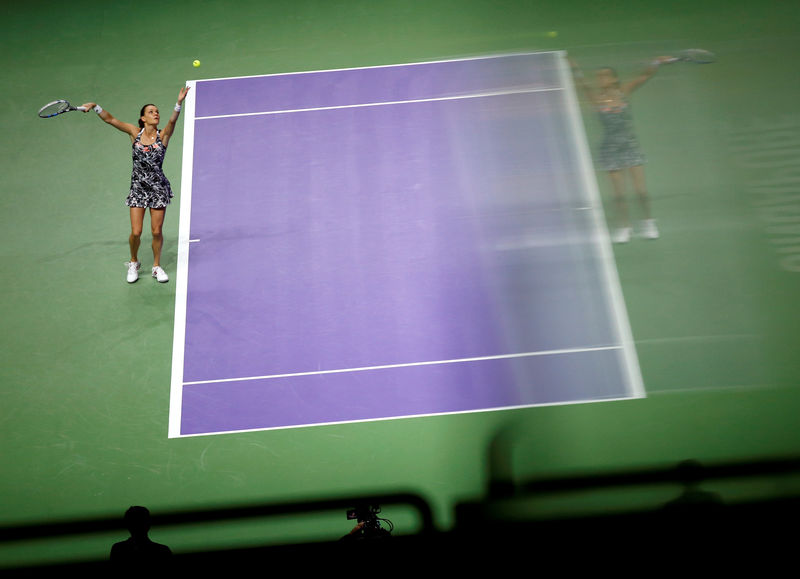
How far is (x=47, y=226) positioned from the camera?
7.95 meters

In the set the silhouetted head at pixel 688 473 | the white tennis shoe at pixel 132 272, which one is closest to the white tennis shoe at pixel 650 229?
the silhouetted head at pixel 688 473

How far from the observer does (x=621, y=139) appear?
13.7 feet

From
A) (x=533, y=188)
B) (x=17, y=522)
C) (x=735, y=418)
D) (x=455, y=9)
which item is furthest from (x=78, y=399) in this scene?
(x=455, y=9)

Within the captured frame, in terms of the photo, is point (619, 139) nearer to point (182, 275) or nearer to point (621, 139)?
point (621, 139)

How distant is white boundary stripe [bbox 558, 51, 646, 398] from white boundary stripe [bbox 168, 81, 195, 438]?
11.9 ft

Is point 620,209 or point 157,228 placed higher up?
point 157,228

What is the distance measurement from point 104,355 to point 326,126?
11.2ft

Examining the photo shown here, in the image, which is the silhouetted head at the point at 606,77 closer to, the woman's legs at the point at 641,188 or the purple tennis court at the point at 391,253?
the woman's legs at the point at 641,188

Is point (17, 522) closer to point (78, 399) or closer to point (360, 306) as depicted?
point (78, 399)

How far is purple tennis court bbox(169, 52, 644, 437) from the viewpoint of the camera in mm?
5422

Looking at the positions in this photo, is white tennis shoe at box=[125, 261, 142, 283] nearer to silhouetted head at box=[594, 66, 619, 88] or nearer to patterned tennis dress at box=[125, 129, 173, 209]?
patterned tennis dress at box=[125, 129, 173, 209]

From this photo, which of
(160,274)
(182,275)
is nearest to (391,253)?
(182,275)

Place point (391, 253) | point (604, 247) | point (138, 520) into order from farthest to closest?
1. point (391, 253)
2. point (604, 247)
3. point (138, 520)

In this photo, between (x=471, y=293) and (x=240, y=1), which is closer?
(x=471, y=293)
